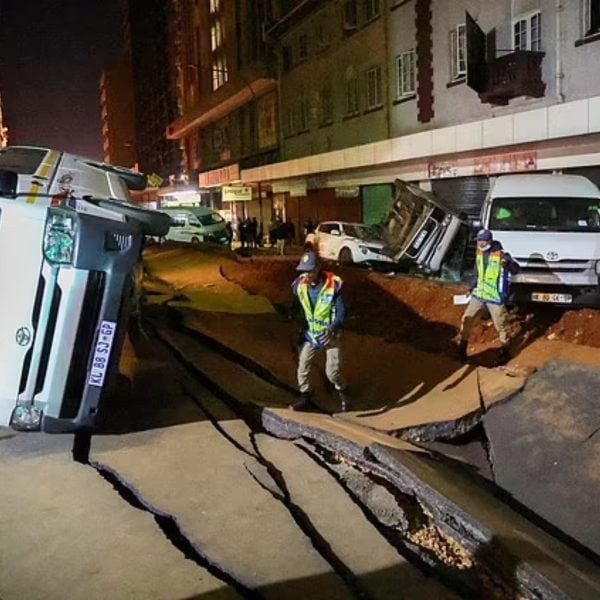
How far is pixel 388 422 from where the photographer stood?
831cm

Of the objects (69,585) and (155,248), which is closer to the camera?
(69,585)

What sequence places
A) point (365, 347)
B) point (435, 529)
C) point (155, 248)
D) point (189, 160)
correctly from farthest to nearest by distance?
1. point (189, 160)
2. point (155, 248)
3. point (365, 347)
4. point (435, 529)

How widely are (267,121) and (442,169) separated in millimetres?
20809

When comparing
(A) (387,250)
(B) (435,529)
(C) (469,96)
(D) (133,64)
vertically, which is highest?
(D) (133,64)

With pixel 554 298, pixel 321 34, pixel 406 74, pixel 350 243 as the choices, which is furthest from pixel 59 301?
pixel 321 34

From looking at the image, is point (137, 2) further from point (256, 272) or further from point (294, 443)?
point (294, 443)

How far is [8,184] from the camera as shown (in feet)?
20.3

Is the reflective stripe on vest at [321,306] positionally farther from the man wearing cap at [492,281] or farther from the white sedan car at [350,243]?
the white sedan car at [350,243]

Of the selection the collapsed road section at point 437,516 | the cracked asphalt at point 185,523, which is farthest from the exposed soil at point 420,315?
the cracked asphalt at point 185,523

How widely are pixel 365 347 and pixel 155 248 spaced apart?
19641 millimetres

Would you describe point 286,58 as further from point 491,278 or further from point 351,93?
point 491,278

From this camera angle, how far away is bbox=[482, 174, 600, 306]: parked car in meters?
13.3

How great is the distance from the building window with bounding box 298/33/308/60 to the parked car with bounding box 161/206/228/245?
28.1 ft

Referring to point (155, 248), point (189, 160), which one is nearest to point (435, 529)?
point (155, 248)
